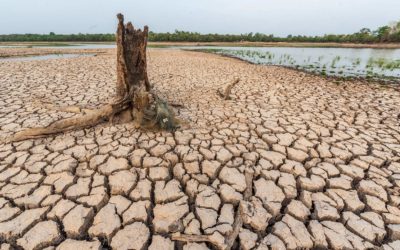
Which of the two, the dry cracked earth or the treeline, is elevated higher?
the treeline

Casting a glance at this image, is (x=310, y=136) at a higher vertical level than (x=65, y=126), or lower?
lower

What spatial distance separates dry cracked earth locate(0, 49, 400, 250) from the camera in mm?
1475

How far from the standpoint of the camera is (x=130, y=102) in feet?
9.75

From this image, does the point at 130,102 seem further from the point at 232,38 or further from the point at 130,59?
the point at 232,38

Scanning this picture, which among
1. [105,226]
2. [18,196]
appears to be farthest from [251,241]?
[18,196]

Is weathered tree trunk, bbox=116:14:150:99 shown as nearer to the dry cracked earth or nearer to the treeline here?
the dry cracked earth

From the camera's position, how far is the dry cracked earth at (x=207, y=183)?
4.84ft

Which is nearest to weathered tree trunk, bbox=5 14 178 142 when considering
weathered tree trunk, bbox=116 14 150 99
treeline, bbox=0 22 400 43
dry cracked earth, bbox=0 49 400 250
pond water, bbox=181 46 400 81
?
weathered tree trunk, bbox=116 14 150 99

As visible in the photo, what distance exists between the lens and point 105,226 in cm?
151

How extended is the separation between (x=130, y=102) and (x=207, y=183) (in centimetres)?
166

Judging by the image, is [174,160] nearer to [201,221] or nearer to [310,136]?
[201,221]

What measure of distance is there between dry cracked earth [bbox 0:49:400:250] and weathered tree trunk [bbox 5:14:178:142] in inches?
4.9

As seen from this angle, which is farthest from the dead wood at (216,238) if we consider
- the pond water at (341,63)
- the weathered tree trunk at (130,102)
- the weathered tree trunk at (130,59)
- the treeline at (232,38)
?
the treeline at (232,38)

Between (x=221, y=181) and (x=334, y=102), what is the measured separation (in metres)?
3.60
